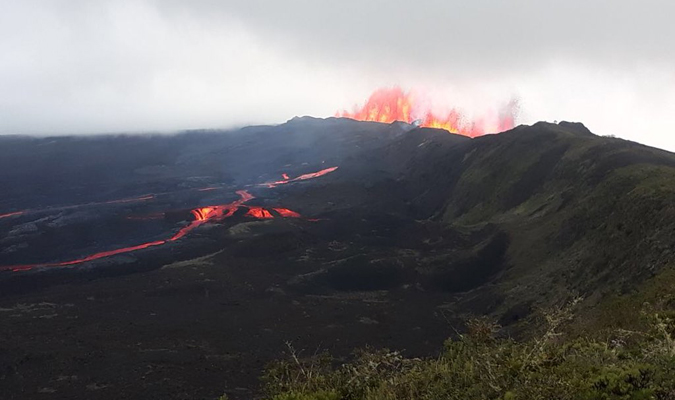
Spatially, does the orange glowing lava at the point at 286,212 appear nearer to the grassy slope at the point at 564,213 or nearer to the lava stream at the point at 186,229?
the lava stream at the point at 186,229

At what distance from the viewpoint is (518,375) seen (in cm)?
816

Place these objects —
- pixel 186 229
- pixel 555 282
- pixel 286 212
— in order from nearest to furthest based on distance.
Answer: pixel 555 282
pixel 186 229
pixel 286 212

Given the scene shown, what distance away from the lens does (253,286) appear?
4831 centimetres

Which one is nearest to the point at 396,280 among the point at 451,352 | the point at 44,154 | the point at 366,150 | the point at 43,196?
the point at 451,352

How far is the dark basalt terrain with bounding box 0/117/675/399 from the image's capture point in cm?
3141

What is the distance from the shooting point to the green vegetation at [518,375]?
702 centimetres

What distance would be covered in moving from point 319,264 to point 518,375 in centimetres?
4725

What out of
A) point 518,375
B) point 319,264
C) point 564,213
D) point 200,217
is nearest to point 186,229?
point 200,217

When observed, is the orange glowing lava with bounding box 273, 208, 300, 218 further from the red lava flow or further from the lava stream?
the lava stream

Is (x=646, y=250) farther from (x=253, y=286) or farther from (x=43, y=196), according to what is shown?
(x=43, y=196)

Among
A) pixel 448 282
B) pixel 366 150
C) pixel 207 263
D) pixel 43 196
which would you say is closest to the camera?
pixel 448 282

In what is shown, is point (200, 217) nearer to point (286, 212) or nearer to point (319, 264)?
point (286, 212)

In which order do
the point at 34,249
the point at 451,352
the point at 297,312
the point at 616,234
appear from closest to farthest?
the point at 451,352 < the point at 616,234 < the point at 297,312 < the point at 34,249

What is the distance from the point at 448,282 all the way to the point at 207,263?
26.4m
